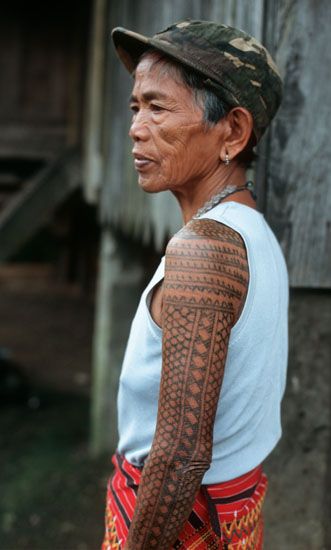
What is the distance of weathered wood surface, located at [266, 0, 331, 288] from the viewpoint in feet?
7.91

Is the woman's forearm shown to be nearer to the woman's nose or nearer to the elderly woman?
the elderly woman

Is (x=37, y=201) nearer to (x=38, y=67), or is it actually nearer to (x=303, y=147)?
(x=38, y=67)

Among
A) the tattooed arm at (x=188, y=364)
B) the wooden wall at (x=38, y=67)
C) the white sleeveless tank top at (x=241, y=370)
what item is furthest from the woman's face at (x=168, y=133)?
the wooden wall at (x=38, y=67)

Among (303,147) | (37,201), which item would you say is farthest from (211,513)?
(37,201)

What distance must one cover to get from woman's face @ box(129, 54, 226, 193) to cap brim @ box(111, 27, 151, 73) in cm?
6

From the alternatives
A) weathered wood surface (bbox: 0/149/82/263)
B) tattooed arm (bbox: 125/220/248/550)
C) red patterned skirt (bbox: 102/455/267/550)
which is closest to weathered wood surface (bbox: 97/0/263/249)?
weathered wood surface (bbox: 0/149/82/263)

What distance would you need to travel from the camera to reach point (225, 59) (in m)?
1.65

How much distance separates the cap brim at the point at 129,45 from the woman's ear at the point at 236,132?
0.89ft

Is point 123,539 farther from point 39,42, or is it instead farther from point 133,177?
point 39,42

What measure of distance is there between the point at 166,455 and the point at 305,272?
1166 mm

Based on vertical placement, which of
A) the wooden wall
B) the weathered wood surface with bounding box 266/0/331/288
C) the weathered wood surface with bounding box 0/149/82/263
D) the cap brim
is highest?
the cap brim

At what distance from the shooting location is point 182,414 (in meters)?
1.48

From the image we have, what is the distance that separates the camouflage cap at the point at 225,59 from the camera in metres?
1.65

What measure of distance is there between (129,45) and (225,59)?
32cm
